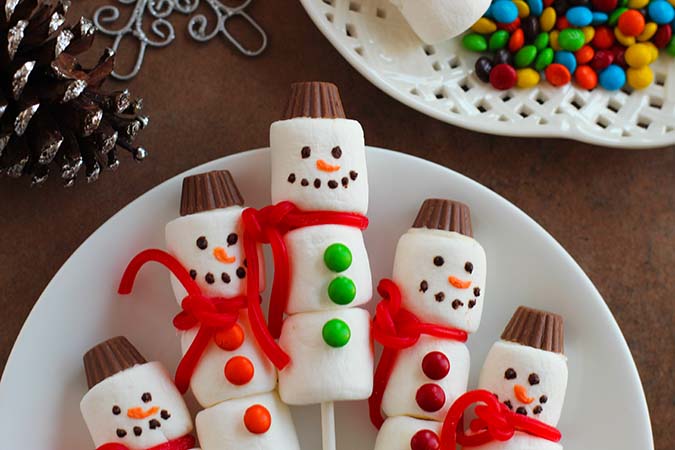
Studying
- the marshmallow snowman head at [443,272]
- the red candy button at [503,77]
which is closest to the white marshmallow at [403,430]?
the marshmallow snowman head at [443,272]

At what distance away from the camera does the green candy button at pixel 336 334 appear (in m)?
0.80

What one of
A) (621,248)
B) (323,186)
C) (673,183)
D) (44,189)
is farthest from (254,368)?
(673,183)

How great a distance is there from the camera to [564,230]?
3.44 feet

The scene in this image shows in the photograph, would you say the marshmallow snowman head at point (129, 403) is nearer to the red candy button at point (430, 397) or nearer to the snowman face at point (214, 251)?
the snowman face at point (214, 251)

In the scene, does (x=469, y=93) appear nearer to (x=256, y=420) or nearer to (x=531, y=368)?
(x=531, y=368)

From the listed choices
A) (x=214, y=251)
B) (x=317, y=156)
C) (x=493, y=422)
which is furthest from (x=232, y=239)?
(x=493, y=422)

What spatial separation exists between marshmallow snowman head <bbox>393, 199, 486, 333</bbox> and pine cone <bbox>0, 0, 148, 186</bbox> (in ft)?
1.16

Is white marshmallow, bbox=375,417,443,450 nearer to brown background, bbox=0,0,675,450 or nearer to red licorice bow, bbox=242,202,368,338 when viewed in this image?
red licorice bow, bbox=242,202,368,338

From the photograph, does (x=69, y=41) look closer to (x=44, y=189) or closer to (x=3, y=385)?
(x=44, y=189)

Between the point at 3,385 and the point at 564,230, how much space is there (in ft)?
2.33

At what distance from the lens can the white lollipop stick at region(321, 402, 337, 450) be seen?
84cm

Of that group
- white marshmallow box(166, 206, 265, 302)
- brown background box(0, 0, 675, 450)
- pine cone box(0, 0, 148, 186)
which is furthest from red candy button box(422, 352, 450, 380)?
pine cone box(0, 0, 148, 186)

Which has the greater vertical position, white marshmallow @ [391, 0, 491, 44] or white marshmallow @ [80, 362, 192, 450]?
white marshmallow @ [391, 0, 491, 44]

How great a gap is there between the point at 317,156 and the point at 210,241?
141 millimetres
